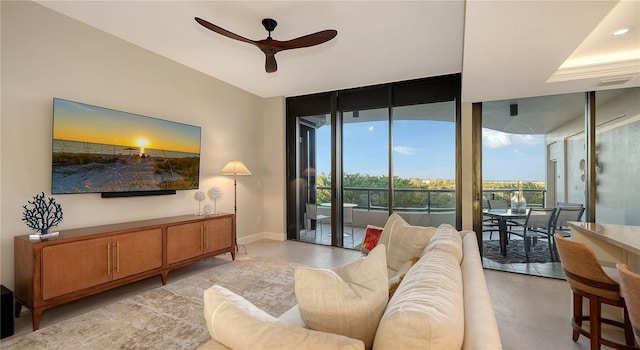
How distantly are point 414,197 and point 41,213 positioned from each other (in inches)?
178

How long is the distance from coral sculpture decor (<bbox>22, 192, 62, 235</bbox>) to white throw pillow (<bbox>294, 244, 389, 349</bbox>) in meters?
2.78

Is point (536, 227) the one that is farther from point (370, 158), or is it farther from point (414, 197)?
point (370, 158)

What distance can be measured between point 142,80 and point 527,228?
17.7ft

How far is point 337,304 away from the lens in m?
0.99

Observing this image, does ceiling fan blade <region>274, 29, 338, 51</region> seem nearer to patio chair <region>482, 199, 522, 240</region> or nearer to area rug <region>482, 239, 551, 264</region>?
patio chair <region>482, 199, 522, 240</region>

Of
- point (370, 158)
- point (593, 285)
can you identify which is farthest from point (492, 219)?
point (593, 285)

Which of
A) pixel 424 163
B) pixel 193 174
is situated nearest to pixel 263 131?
pixel 193 174

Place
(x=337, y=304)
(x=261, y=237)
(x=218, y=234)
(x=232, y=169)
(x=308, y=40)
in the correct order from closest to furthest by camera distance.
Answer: (x=337, y=304) < (x=308, y=40) < (x=218, y=234) < (x=232, y=169) < (x=261, y=237)

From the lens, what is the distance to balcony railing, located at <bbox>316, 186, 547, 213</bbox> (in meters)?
3.85

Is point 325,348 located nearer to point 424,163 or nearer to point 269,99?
point 424,163

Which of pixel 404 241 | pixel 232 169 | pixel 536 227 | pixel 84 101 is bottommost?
pixel 536 227

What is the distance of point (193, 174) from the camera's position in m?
4.08

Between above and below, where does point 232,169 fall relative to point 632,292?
above

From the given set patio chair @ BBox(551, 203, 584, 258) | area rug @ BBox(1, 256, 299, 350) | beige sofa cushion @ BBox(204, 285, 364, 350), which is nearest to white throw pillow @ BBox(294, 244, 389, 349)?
beige sofa cushion @ BBox(204, 285, 364, 350)
